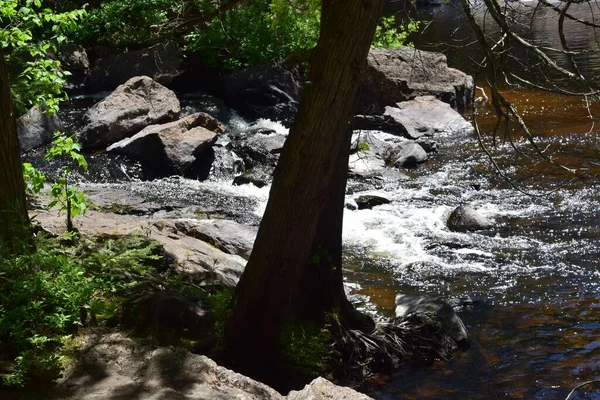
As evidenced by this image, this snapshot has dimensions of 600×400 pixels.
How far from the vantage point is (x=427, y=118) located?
17719mm

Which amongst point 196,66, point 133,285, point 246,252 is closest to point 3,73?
point 133,285

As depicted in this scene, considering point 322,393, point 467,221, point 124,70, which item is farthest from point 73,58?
point 322,393

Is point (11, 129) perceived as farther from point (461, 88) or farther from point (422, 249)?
point (461, 88)

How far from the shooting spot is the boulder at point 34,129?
46.5 ft

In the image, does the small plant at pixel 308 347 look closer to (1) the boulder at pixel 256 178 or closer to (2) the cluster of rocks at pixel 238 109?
(2) the cluster of rocks at pixel 238 109

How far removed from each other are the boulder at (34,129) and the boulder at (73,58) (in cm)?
522

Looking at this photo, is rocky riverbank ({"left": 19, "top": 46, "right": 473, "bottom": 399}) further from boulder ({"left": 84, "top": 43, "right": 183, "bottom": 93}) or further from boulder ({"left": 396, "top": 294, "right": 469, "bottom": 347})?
boulder ({"left": 396, "top": 294, "right": 469, "bottom": 347})

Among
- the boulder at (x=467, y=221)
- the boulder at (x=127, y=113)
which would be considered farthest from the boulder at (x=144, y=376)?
the boulder at (x=127, y=113)

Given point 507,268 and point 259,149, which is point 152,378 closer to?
point 507,268

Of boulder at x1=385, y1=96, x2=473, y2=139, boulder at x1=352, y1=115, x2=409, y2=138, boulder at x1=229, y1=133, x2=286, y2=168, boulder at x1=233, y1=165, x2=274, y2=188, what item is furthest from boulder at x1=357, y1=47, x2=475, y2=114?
boulder at x1=233, y1=165, x2=274, y2=188

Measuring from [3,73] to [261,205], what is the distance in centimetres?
769

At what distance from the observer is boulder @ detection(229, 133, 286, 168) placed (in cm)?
1455

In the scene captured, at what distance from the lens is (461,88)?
19.9 m

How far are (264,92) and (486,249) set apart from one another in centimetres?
847
